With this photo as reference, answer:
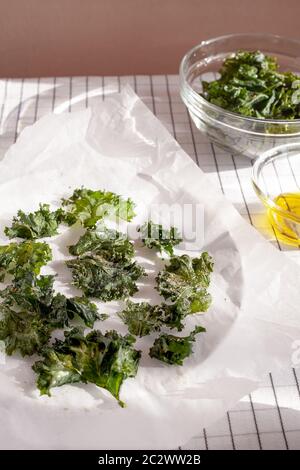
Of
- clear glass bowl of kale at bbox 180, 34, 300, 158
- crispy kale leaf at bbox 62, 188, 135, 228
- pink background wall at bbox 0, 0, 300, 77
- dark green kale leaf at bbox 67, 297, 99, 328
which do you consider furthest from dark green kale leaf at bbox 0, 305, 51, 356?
pink background wall at bbox 0, 0, 300, 77

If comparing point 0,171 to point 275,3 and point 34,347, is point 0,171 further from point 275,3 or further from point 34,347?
point 275,3

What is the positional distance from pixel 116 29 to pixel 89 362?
237 cm

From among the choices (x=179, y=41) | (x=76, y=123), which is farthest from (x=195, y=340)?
(x=179, y=41)

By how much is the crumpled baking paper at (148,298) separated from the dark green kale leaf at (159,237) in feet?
0.17

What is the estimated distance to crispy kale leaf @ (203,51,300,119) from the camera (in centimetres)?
318

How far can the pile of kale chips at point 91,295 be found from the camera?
231 centimetres

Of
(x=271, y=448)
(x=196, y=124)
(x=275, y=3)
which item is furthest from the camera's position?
(x=275, y=3)

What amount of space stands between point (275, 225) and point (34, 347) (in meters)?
1.14

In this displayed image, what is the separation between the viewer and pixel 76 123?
3322mm

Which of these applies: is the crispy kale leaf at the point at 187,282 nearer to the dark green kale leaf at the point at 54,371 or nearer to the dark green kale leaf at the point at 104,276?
the dark green kale leaf at the point at 104,276

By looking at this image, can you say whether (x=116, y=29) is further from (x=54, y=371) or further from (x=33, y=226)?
(x=54, y=371)

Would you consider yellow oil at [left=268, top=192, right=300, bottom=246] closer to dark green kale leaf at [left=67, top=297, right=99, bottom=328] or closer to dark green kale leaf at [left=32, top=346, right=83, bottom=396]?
dark green kale leaf at [left=67, top=297, right=99, bottom=328]

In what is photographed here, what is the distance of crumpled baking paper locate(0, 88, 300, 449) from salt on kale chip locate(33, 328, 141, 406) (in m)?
0.04

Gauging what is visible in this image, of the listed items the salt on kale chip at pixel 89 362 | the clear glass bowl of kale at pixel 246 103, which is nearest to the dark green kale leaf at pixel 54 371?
the salt on kale chip at pixel 89 362
